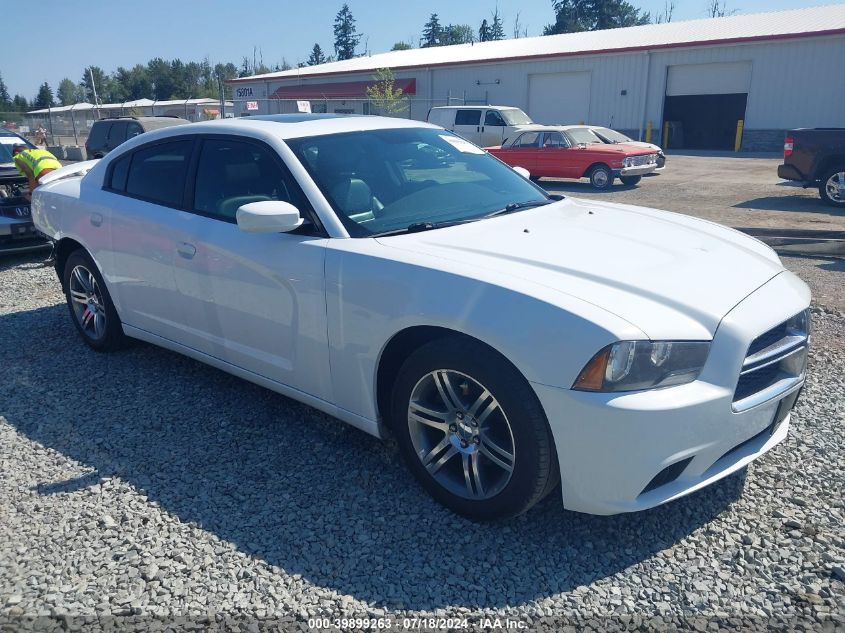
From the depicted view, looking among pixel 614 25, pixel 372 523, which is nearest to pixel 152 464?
pixel 372 523

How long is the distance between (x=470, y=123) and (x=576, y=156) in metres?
5.43

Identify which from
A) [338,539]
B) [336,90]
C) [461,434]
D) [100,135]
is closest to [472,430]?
[461,434]

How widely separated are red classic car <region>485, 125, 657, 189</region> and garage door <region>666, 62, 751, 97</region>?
15.1 m

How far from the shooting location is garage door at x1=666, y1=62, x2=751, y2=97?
29.5 meters

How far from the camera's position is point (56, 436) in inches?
155

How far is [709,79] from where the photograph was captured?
30234 mm

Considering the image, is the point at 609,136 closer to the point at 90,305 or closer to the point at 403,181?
the point at 90,305

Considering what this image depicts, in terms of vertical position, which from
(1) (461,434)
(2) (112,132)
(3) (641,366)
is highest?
(3) (641,366)

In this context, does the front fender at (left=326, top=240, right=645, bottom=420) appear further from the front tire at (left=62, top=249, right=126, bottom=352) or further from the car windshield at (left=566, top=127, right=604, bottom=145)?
the car windshield at (left=566, top=127, right=604, bottom=145)

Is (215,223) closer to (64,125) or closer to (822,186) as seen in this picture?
(822,186)

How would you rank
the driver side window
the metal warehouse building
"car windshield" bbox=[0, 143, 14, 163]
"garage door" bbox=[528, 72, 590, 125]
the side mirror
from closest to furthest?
the side mirror → the driver side window → "car windshield" bbox=[0, 143, 14, 163] → the metal warehouse building → "garage door" bbox=[528, 72, 590, 125]

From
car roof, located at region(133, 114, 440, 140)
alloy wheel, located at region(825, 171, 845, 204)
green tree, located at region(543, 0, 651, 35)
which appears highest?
green tree, located at region(543, 0, 651, 35)

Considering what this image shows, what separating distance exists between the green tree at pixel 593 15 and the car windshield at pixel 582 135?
68.3 metres

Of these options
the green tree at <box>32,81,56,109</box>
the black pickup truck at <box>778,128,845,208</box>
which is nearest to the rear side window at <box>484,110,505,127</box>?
the black pickup truck at <box>778,128,845,208</box>
